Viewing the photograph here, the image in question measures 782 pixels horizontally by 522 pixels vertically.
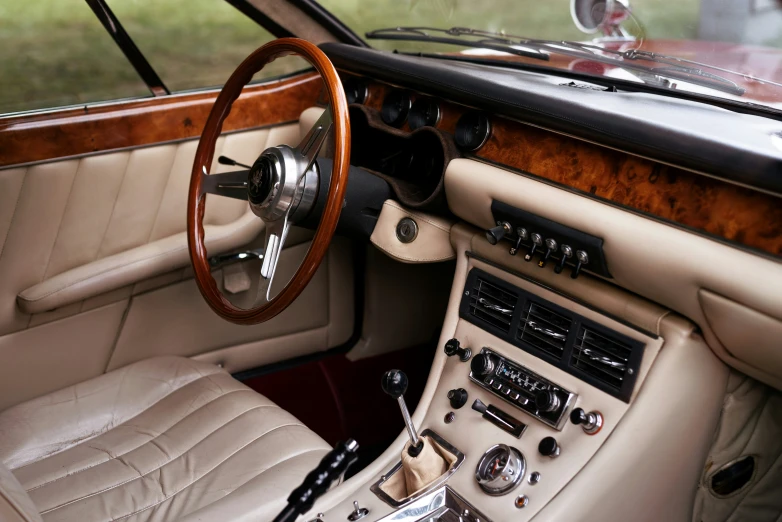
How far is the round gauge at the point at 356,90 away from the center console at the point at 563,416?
604 millimetres

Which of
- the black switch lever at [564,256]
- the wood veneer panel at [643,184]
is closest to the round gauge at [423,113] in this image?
the wood veneer panel at [643,184]

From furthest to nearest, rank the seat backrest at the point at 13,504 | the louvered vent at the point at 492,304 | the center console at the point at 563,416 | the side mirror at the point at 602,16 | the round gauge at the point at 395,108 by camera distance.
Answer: the round gauge at the point at 395,108, the side mirror at the point at 602,16, the louvered vent at the point at 492,304, the center console at the point at 563,416, the seat backrest at the point at 13,504

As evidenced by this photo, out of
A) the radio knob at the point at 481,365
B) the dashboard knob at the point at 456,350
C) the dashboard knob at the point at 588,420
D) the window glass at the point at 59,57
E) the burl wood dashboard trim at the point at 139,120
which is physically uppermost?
the window glass at the point at 59,57

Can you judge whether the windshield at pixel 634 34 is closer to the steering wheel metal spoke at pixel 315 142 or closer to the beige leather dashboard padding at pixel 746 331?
the beige leather dashboard padding at pixel 746 331

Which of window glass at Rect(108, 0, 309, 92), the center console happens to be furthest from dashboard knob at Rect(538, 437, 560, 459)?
window glass at Rect(108, 0, 309, 92)

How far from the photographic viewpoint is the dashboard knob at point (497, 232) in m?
1.47

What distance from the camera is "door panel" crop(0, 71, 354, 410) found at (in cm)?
176

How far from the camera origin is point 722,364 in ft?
4.48

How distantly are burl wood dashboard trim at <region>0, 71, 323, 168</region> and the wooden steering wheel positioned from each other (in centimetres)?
26

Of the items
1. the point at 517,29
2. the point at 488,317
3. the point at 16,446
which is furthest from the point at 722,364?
the point at 16,446

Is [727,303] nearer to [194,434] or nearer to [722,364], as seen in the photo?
[722,364]

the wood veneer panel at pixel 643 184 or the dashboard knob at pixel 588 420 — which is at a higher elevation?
the wood veneer panel at pixel 643 184

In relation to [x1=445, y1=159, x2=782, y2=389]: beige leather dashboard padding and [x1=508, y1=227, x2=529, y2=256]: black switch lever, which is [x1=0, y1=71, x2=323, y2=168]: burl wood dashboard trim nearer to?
[x1=445, y1=159, x2=782, y2=389]: beige leather dashboard padding

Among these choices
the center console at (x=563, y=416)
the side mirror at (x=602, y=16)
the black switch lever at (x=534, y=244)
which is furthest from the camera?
the side mirror at (x=602, y=16)
